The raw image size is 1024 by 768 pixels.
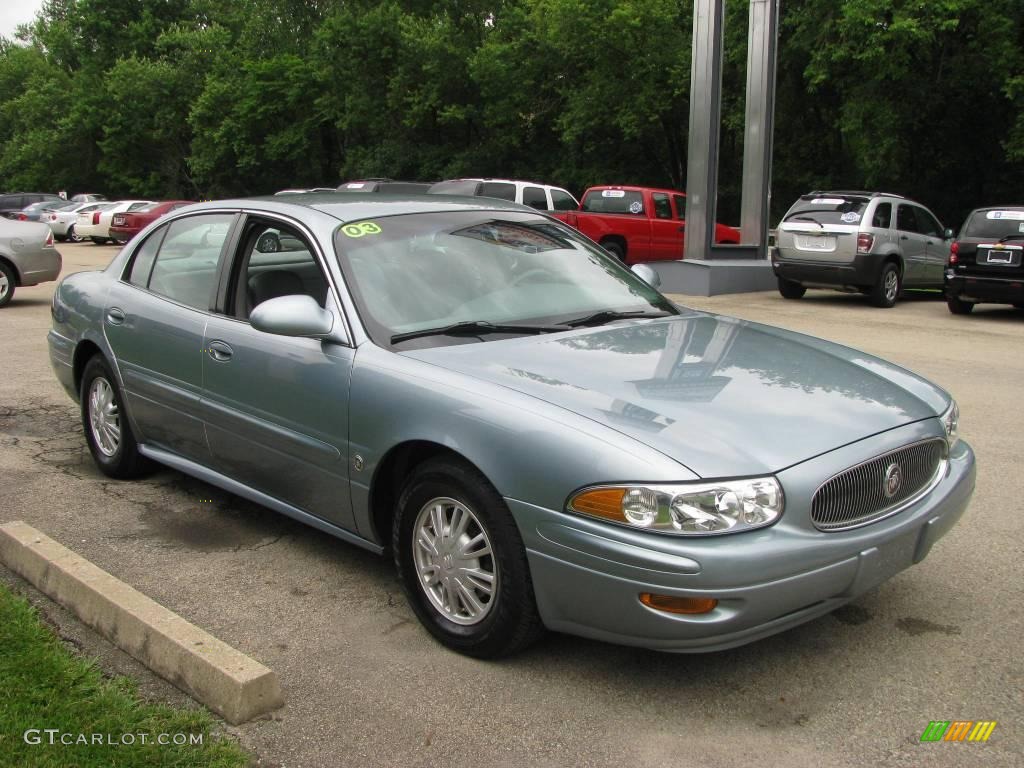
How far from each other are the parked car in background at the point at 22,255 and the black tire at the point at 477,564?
12497 millimetres

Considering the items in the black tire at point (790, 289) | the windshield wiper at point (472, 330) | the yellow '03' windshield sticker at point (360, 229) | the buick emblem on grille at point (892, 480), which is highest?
the yellow '03' windshield sticker at point (360, 229)

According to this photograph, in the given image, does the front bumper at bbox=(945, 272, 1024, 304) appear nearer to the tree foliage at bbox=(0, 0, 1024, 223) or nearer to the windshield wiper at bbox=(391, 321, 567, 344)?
the windshield wiper at bbox=(391, 321, 567, 344)

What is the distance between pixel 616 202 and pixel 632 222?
1.97 ft

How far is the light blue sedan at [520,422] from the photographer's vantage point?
2.99 metres

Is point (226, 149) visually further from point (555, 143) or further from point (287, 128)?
point (555, 143)

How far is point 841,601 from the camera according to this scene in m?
3.21

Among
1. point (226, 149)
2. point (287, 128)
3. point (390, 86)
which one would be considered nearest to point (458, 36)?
point (390, 86)

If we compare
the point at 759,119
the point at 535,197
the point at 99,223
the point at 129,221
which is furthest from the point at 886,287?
the point at 99,223

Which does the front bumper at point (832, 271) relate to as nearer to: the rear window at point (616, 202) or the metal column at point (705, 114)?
the metal column at point (705, 114)

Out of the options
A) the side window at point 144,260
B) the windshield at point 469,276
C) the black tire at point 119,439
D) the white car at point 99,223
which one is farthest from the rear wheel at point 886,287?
the white car at point 99,223

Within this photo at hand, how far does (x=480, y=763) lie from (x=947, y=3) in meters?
25.9

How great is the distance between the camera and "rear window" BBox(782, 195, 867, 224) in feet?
50.0

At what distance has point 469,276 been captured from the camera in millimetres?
4258

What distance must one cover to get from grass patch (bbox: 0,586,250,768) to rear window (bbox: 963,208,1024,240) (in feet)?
44.2
